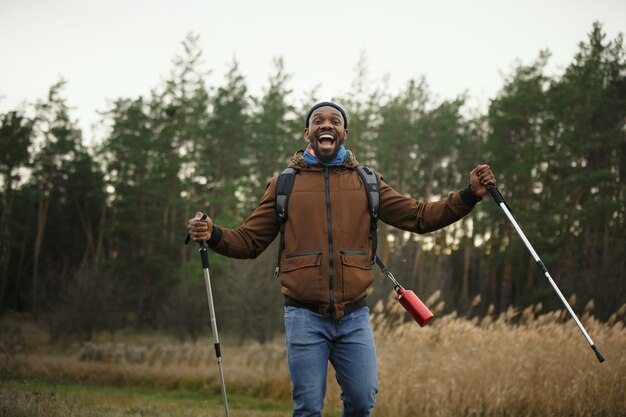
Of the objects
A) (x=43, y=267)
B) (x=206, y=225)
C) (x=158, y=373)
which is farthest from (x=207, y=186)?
(x=206, y=225)

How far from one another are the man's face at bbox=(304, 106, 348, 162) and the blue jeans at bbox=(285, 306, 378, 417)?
1.09 m

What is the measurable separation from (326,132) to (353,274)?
3.35 ft

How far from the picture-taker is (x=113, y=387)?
17.2 metres

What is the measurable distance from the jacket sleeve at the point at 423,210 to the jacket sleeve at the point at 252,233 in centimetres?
80

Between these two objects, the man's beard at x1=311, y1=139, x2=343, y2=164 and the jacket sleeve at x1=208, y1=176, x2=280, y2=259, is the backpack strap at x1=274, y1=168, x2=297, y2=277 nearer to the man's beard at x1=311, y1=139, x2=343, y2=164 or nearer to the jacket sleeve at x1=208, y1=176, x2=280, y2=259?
the jacket sleeve at x1=208, y1=176, x2=280, y2=259

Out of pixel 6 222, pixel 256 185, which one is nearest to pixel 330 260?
pixel 256 185

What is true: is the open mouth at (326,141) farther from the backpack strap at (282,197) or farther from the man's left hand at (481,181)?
the man's left hand at (481,181)

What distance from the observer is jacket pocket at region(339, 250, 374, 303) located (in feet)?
12.9

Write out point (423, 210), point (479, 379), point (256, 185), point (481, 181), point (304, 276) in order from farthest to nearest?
point (256, 185), point (479, 379), point (423, 210), point (481, 181), point (304, 276)

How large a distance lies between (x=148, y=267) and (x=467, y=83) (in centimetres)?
2129

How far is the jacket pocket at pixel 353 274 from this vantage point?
3920 millimetres

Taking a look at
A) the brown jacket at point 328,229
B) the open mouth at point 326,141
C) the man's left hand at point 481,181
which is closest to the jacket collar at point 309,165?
the brown jacket at point 328,229

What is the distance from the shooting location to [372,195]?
13.8 ft

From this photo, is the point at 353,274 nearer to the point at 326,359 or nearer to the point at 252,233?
the point at 326,359
